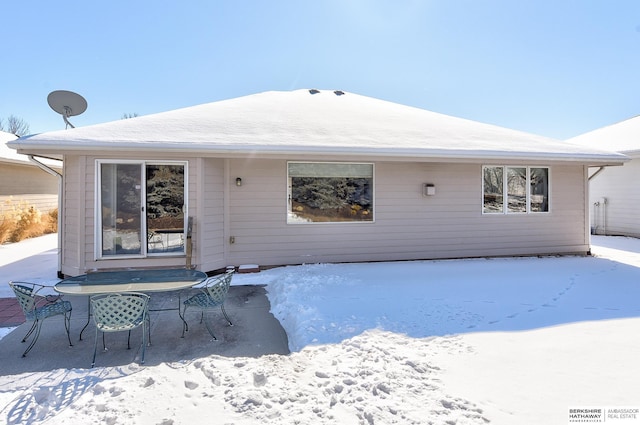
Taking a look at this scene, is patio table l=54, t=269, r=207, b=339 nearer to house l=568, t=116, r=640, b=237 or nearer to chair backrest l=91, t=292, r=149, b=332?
chair backrest l=91, t=292, r=149, b=332

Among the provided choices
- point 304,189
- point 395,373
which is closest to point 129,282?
point 395,373

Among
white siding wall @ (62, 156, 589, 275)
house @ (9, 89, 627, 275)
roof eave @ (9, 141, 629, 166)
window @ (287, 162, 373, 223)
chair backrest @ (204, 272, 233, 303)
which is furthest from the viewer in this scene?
window @ (287, 162, 373, 223)

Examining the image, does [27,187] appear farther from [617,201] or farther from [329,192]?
[617,201]

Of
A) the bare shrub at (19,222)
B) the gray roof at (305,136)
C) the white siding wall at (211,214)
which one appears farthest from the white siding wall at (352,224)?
the bare shrub at (19,222)

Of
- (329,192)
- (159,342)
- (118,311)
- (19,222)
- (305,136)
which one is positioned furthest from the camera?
(19,222)

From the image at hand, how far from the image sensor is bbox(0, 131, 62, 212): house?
1097 centimetres

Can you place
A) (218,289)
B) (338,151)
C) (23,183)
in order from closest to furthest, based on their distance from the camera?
(218,289)
(338,151)
(23,183)

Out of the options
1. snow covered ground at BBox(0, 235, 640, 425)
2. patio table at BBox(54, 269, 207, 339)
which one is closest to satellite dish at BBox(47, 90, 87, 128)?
patio table at BBox(54, 269, 207, 339)

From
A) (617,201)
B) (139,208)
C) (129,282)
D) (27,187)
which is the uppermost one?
(27,187)

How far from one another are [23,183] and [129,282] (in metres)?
11.8

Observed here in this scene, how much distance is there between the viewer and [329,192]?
705 cm

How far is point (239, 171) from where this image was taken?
260 inches

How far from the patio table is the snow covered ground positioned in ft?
2.74

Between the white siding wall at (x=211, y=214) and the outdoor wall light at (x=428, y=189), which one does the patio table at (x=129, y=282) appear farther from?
the outdoor wall light at (x=428, y=189)
